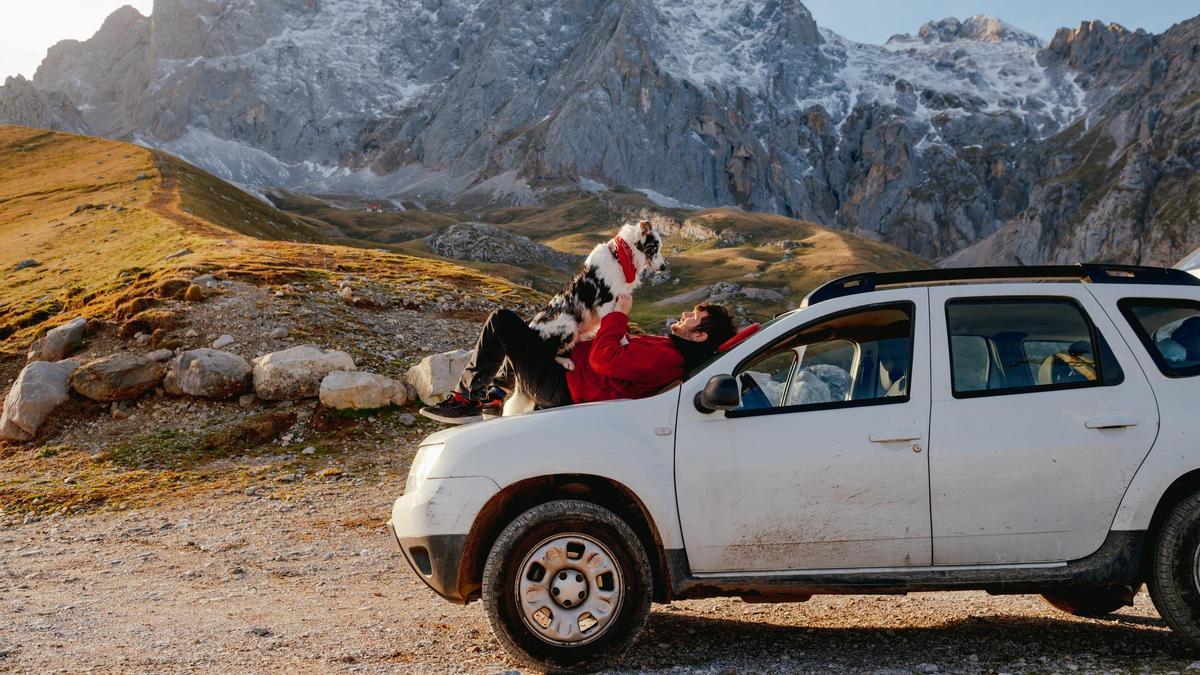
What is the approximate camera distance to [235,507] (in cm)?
1166

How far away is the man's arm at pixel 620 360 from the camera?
18.6 feet

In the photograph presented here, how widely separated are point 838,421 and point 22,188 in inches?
3058

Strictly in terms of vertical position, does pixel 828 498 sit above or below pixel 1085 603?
above

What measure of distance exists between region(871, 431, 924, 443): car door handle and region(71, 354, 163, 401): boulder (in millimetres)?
14643

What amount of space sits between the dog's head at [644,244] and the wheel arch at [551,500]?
106 inches

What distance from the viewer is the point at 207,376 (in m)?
15.7

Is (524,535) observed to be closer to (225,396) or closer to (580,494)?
(580,494)

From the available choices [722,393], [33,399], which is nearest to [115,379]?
[33,399]

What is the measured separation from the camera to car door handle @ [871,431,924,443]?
16.3 ft

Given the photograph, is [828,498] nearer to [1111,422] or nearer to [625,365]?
[625,365]

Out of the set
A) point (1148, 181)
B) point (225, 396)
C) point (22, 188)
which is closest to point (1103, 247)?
point (1148, 181)

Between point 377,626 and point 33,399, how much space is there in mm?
12138

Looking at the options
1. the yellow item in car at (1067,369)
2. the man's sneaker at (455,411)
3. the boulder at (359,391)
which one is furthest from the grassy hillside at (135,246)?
the yellow item in car at (1067,369)

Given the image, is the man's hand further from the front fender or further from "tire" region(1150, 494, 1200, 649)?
"tire" region(1150, 494, 1200, 649)
